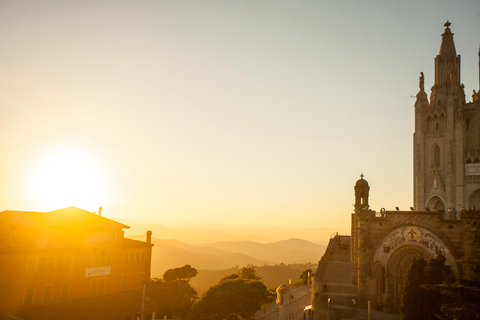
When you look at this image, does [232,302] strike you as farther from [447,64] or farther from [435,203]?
[447,64]

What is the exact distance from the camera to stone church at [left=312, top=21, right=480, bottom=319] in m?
33.9

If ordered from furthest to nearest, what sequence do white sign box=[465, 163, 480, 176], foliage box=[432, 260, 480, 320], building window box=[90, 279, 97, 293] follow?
white sign box=[465, 163, 480, 176] → building window box=[90, 279, 97, 293] → foliage box=[432, 260, 480, 320]

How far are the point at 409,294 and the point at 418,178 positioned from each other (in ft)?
108

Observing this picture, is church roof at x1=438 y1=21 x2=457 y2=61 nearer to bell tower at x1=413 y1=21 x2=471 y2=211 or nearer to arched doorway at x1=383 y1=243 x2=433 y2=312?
bell tower at x1=413 y1=21 x2=471 y2=211

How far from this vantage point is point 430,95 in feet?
197

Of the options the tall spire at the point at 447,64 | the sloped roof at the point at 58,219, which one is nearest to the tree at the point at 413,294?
the sloped roof at the point at 58,219

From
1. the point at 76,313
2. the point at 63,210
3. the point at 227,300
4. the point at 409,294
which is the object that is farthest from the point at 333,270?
the point at 63,210

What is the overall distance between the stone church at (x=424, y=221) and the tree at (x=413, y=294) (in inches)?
113

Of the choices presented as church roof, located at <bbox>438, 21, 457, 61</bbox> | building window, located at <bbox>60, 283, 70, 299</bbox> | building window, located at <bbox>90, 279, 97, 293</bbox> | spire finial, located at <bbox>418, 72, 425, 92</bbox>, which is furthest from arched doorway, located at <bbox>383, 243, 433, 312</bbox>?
church roof, located at <bbox>438, 21, 457, 61</bbox>

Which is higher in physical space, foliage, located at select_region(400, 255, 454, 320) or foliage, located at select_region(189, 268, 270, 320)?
foliage, located at select_region(400, 255, 454, 320)

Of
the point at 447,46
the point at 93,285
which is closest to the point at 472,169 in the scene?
the point at 447,46

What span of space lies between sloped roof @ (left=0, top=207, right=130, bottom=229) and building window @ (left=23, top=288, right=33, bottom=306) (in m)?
6.36

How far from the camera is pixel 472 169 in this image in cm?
5481

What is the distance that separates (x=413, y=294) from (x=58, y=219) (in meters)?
34.6
